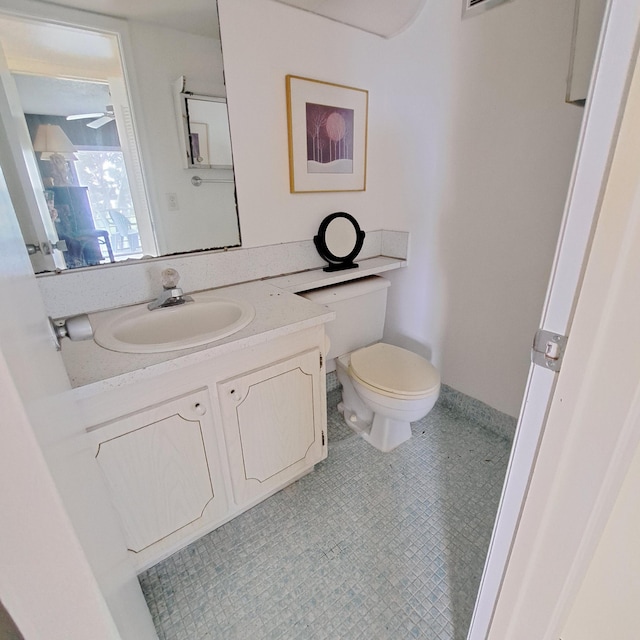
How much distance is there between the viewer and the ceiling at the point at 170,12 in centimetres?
109

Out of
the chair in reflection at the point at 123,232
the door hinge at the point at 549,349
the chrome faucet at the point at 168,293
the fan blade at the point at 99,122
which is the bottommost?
the chrome faucet at the point at 168,293

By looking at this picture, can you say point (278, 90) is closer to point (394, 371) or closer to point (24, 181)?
point (24, 181)

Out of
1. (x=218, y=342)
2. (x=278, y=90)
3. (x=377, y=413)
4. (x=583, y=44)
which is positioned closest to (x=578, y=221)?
(x=218, y=342)

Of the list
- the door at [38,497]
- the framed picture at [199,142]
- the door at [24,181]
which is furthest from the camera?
the framed picture at [199,142]

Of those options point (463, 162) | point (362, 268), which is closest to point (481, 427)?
point (362, 268)

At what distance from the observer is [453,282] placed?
5.75 feet

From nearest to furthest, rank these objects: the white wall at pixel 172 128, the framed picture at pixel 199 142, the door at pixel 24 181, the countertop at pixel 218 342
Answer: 1. the countertop at pixel 218 342
2. the door at pixel 24 181
3. the white wall at pixel 172 128
4. the framed picture at pixel 199 142

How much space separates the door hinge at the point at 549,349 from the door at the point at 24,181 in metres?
1.35

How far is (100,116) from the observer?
111cm

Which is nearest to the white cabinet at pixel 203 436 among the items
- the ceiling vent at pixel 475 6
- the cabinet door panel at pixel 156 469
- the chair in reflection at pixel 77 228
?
the cabinet door panel at pixel 156 469

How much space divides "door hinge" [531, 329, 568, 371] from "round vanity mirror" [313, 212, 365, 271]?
1232mm

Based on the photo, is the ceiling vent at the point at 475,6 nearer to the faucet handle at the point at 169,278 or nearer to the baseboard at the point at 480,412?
the faucet handle at the point at 169,278

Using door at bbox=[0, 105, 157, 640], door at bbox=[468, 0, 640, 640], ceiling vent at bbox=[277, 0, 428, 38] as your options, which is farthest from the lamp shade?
door at bbox=[468, 0, 640, 640]

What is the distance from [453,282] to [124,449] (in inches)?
61.2
